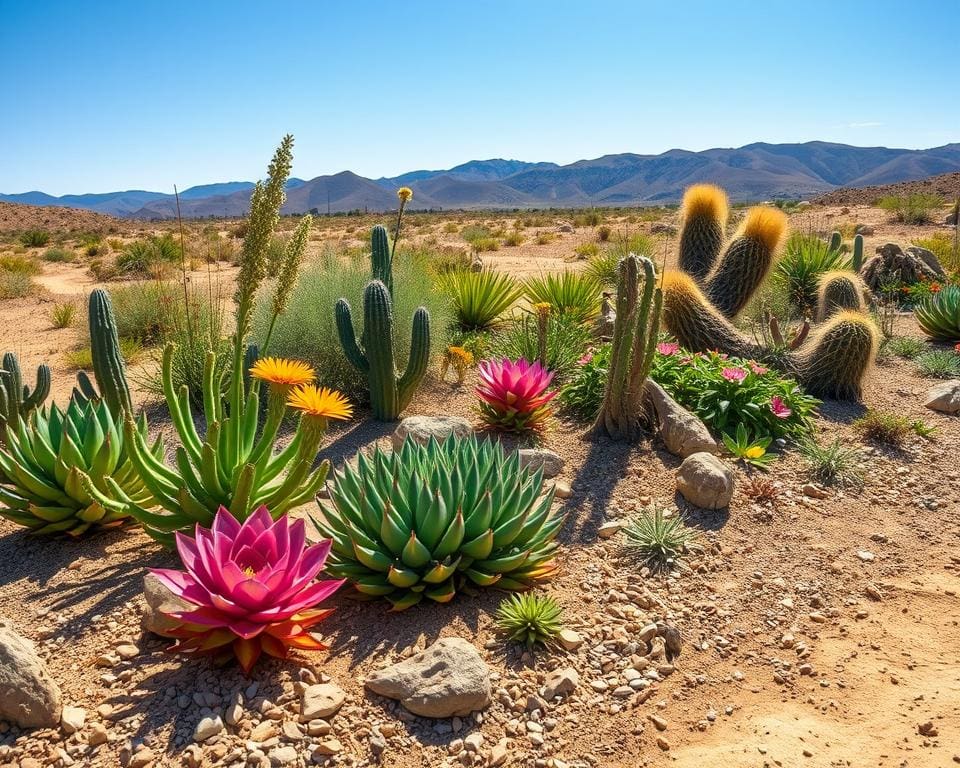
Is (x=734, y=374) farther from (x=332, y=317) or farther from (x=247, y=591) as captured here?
(x=247, y=591)

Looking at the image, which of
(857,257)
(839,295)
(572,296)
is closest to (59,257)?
(572,296)

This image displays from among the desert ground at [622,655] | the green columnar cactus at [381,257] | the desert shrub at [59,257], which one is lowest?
the desert ground at [622,655]

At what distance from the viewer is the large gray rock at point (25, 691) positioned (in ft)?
8.68

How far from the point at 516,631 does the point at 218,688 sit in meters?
1.26

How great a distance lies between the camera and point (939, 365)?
7605 mm

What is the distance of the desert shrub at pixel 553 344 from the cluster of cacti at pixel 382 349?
3.85 ft

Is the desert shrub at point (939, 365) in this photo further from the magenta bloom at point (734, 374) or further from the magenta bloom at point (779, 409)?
the magenta bloom at point (734, 374)

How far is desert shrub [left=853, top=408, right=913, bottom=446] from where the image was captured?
5.80 meters

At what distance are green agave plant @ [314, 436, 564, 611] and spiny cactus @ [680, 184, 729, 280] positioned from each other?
6.24 meters

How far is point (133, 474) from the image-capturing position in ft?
13.4

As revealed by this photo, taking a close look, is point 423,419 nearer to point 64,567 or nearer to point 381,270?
point 381,270

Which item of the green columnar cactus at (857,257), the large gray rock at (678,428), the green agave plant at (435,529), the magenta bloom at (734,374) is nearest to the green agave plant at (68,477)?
the green agave plant at (435,529)

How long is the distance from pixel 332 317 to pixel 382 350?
1412 mm

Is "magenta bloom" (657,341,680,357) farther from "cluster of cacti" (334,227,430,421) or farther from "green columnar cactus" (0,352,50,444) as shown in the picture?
"green columnar cactus" (0,352,50,444)
